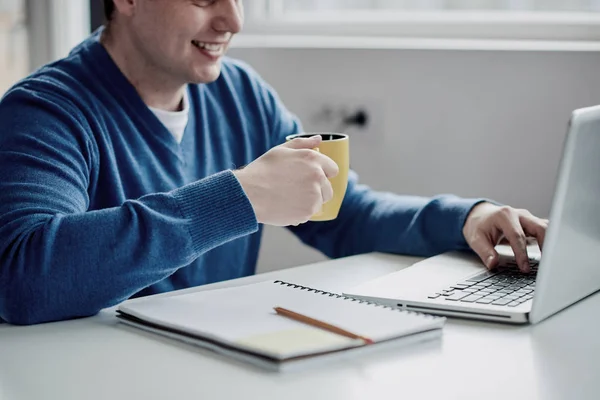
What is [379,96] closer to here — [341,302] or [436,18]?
[436,18]

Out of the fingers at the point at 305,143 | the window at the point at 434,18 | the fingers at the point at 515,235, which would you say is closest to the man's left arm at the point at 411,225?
the fingers at the point at 515,235

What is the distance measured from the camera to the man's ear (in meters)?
1.58

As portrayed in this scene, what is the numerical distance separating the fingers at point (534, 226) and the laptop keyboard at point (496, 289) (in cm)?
7

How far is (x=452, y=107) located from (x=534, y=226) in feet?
2.50

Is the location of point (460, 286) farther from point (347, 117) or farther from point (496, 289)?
point (347, 117)

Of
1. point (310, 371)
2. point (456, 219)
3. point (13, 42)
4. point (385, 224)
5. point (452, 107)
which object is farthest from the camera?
point (13, 42)

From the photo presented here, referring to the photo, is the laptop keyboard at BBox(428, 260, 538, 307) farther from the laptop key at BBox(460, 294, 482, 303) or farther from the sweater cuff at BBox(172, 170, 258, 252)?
the sweater cuff at BBox(172, 170, 258, 252)

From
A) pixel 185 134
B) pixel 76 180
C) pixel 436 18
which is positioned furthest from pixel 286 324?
pixel 436 18

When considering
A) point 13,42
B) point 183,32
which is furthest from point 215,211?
point 13,42

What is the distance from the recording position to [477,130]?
207cm

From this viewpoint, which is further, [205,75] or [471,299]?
[205,75]

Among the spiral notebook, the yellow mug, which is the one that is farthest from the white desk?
the yellow mug

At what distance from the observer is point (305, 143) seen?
120 centimetres

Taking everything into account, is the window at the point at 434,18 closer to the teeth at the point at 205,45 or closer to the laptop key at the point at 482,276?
the teeth at the point at 205,45
